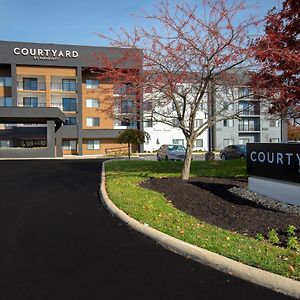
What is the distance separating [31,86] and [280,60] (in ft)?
157

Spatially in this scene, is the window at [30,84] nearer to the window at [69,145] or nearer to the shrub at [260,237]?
the window at [69,145]

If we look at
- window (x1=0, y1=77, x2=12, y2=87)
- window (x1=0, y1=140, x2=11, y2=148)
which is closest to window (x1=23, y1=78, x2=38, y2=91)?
window (x1=0, y1=77, x2=12, y2=87)

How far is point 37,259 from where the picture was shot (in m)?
5.35

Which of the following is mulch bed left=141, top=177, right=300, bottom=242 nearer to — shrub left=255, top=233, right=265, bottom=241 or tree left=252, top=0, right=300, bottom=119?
shrub left=255, top=233, right=265, bottom=241

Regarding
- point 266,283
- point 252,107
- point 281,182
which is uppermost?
point 252,107

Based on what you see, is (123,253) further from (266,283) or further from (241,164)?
(241,164)

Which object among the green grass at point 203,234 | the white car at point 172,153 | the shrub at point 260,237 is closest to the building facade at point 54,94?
the white car at point 172,153

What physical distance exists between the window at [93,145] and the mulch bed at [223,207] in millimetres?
42982

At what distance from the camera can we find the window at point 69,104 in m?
54.8

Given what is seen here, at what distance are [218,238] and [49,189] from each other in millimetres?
8097

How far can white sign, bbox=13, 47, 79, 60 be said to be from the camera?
52.5 metres

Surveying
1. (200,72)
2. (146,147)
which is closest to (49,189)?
(200,72)

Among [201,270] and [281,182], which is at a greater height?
[281,182]

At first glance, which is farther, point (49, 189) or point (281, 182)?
point (49, 189)
